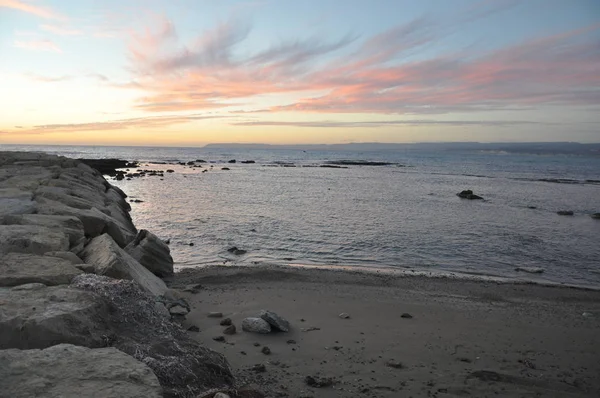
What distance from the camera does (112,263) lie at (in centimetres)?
691

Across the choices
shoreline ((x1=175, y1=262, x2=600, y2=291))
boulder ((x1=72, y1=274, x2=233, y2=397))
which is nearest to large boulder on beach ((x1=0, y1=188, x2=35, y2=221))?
shoreline ((x1=175, y1=262, x2=600, y2=291))

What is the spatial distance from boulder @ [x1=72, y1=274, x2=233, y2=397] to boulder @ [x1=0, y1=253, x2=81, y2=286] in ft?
0.97

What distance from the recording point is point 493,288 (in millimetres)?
11594

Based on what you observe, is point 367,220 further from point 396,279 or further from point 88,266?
point 88,266

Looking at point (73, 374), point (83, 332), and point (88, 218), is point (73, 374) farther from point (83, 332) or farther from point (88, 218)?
point (88, 218)

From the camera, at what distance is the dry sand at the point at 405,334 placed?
6.12 m

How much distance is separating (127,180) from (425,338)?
4369cm

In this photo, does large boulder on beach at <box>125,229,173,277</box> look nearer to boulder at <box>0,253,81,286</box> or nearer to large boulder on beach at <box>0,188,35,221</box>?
large boulder on beach at <box>0,188,35,221</box>

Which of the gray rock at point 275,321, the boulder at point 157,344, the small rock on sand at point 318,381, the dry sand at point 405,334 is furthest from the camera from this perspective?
the gray rock at point 275,321

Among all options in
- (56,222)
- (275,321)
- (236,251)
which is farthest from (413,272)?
(56,222)

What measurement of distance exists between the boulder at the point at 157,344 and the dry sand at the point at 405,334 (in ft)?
4.13

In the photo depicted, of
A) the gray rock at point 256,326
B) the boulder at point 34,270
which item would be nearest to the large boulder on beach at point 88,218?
the boulder at point 34,270

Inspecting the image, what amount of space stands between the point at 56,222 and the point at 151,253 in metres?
2.99

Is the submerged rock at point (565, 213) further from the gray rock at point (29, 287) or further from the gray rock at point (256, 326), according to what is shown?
the gray rock at point (29, 287)
